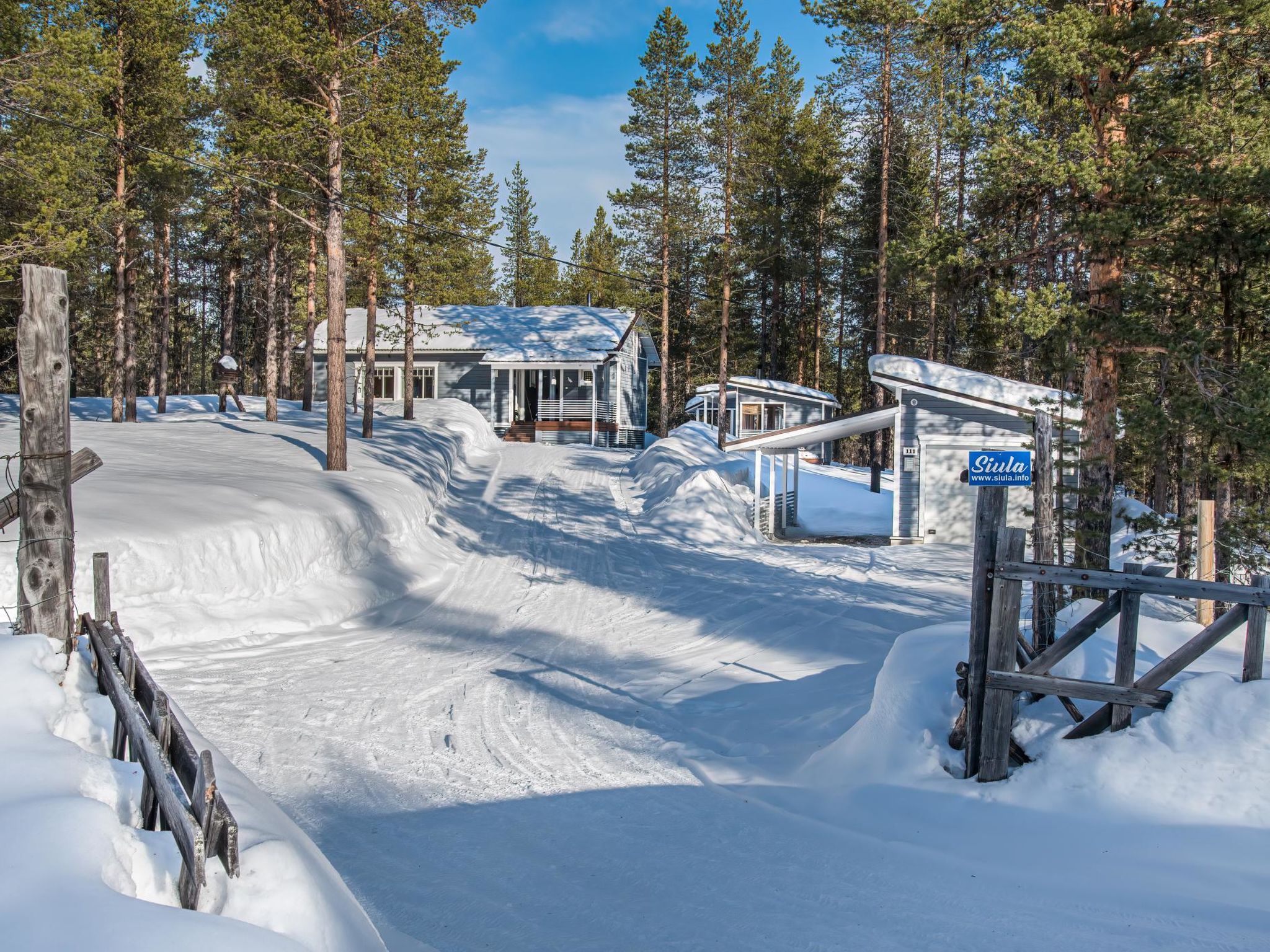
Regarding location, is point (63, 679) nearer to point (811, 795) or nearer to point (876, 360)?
point (811, 795)

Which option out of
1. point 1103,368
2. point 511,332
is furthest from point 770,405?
point 1103,368

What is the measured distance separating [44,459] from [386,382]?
32.3 meters

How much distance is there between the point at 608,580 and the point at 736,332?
31.7 meters

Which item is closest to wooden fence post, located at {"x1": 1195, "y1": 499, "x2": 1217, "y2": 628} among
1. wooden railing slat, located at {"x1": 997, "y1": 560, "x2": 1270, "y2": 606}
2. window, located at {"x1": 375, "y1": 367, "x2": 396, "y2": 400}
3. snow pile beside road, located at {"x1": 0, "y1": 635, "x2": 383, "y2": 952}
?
wooden railing slat, located at {"x1": 997, "y1": 560, "x2": 1270, "y2": 606}

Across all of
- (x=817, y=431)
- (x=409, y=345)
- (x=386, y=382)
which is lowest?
(x=817, y=431)

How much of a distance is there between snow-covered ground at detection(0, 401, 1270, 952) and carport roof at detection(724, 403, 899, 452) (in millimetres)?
5981

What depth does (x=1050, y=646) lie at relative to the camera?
514 cm

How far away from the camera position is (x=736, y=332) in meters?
42.9

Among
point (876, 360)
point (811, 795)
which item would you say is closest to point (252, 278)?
point (876, 360)

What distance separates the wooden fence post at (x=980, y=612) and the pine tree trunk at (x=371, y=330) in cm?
1904

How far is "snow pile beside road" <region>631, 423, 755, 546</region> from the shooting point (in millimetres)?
17297

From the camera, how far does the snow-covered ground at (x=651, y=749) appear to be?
13.3 feet

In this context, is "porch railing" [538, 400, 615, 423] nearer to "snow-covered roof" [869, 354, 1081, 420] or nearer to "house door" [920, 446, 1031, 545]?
"snow-covered roof" [869, 354, 1081, 420]

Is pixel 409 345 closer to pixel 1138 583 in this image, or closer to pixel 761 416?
pixel 761 416
